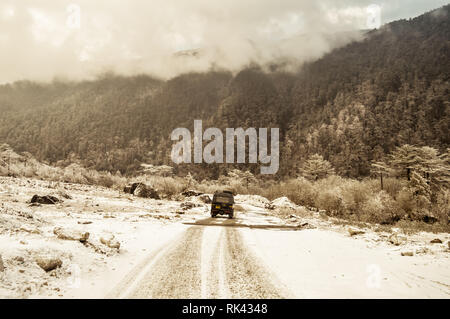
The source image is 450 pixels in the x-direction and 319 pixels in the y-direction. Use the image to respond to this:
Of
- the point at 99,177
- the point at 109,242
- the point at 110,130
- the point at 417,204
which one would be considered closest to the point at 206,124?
the point at 110,130

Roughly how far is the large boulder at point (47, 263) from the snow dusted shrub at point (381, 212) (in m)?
31.6

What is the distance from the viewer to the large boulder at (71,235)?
25.9 ft

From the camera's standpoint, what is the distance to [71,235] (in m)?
8.03

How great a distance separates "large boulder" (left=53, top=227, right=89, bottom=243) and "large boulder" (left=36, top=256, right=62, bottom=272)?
208cm

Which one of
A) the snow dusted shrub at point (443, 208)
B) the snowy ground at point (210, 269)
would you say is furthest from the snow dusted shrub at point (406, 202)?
the snowy ground at point (210, 269)

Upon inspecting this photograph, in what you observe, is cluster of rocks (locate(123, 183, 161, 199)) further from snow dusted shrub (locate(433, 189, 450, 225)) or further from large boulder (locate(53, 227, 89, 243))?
snow dusted shrub (locate(433, 189, 450, 225))

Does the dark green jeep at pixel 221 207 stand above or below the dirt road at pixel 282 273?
below

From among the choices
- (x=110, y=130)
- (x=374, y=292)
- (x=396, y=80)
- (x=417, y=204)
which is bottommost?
(x=417, y=204)

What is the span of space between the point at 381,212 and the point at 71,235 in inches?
1259

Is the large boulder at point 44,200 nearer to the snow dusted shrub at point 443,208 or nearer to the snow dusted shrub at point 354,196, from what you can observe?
the snow dusted shrub at point 354,196

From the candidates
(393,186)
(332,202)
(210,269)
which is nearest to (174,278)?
(210,269)
